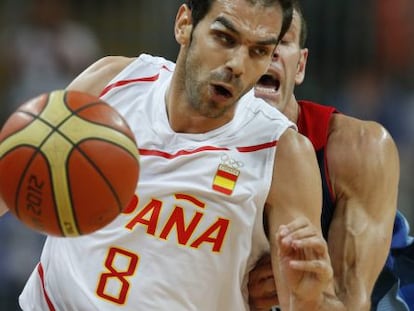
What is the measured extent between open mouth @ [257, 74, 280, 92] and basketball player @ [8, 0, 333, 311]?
0.98m

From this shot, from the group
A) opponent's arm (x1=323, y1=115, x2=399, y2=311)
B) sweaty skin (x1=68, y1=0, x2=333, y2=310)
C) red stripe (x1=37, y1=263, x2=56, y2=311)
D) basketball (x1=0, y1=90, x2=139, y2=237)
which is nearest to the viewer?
basketball (x1=0, y1=90, x2=139, y2=237)

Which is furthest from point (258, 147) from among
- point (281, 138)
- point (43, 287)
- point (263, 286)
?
point (43, 287)

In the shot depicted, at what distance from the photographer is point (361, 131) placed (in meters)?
5.03

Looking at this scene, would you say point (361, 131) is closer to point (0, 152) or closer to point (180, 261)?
point (180, 261)

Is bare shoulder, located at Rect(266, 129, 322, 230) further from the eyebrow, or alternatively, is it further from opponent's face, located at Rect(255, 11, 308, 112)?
opponent's face, located at Rect(255, 11, 308, 112)

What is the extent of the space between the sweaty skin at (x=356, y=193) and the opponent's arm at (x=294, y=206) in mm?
588

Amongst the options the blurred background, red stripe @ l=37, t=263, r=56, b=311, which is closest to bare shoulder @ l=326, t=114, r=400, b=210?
red stripe @ l=37, t=263, r=56, b=311

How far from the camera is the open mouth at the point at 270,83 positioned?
5227 millimetres

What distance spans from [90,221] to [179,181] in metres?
0.64

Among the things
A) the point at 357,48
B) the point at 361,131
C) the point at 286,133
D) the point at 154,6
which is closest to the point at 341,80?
the point at 357,48

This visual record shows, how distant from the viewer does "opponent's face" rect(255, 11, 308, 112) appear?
5172 millimetres

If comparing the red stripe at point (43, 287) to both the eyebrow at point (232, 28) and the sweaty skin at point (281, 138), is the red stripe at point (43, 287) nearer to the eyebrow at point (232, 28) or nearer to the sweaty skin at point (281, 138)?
the sweaty skin at point (281, 138)

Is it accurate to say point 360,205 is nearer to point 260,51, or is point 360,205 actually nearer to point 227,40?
point 260,51

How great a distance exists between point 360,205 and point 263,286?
88 centimetres
